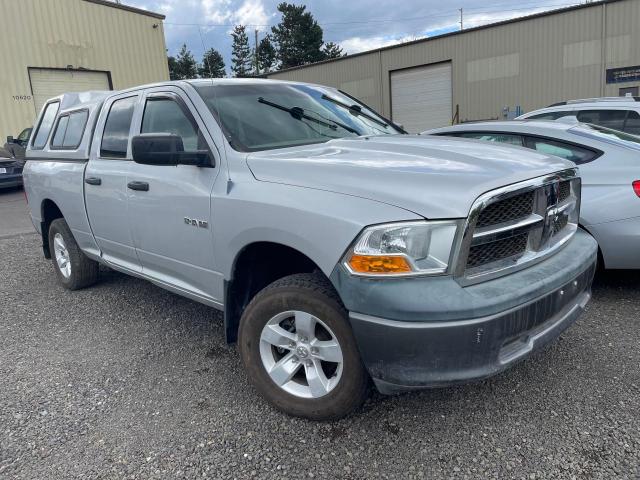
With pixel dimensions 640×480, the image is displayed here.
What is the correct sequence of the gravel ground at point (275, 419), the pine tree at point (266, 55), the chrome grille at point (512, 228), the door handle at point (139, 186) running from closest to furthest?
the chrome grille at point (512, 228) → the gravel ground at point (275, 419) → the door handle at point (139, 186) → the pine tree at point (266, 55)

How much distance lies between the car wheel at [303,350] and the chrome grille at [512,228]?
658 millimetres

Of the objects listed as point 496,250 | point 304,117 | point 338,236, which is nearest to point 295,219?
point 338,236

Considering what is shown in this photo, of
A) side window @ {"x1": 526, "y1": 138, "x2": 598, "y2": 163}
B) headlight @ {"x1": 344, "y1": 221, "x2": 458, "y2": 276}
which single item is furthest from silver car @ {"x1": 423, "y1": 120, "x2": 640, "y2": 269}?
headlight @ {"x1": 344, "y1": 221, "x2": 458, "y2": 276}

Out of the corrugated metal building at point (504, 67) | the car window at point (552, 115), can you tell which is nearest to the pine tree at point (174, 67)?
the corrugated metal building at point (504, 67)

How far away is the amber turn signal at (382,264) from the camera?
220 cm

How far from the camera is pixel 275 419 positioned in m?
2.78

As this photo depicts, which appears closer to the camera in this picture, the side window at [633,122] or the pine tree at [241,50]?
Answer: the side window at [633,122]

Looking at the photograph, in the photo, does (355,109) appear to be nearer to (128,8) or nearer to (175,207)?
(175,207)

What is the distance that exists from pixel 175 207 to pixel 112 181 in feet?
3.13


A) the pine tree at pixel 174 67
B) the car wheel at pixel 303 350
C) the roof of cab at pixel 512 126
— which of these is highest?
the pine tree at pixel 174 67

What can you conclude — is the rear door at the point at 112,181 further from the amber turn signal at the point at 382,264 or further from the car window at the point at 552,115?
the car window at the point at 552,115

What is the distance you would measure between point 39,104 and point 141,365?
→ 735 inches

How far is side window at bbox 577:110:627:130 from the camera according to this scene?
7108 mm

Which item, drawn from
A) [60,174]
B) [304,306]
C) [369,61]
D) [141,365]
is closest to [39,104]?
[369,61]
